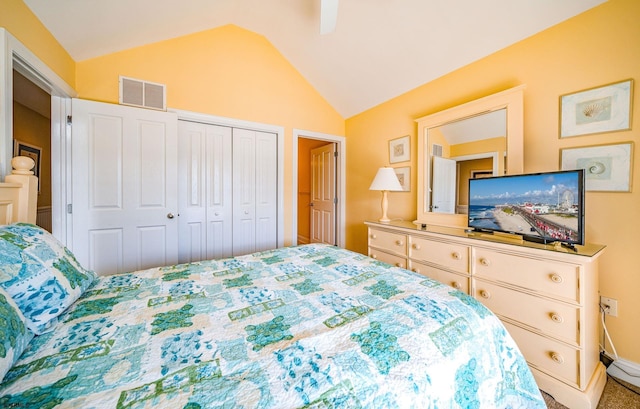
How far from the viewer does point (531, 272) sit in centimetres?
140

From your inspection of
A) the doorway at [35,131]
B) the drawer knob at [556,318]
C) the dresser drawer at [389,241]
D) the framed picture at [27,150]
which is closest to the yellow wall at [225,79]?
the doorway at [35,131]

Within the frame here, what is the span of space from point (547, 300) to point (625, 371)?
0.74 meters

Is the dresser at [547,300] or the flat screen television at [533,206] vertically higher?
the flat screen television at [533,206]

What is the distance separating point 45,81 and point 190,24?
51.6 inches

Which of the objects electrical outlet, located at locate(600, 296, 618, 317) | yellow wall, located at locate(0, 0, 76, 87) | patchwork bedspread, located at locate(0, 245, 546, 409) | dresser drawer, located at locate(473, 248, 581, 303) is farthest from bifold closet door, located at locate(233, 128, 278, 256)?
electrical outlet, located at locate(600, 296, 618, 317)

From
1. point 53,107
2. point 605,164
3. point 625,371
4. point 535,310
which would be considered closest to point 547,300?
point 535,310

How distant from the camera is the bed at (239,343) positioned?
0.56m

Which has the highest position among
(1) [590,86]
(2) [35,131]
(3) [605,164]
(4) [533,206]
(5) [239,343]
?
(2) [35,131]

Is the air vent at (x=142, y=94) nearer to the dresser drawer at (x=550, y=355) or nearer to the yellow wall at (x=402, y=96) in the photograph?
the yellow wall at (x=402, y=96)

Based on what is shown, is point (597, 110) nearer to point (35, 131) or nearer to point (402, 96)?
point (402, 96)

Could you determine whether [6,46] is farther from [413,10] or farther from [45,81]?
[413,10]

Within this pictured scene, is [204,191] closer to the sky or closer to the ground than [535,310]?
closer to the sky

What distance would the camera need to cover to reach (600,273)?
1.52 metres

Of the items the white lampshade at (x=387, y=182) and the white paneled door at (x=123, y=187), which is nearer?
the white paneled door at (x=123, y=187)
